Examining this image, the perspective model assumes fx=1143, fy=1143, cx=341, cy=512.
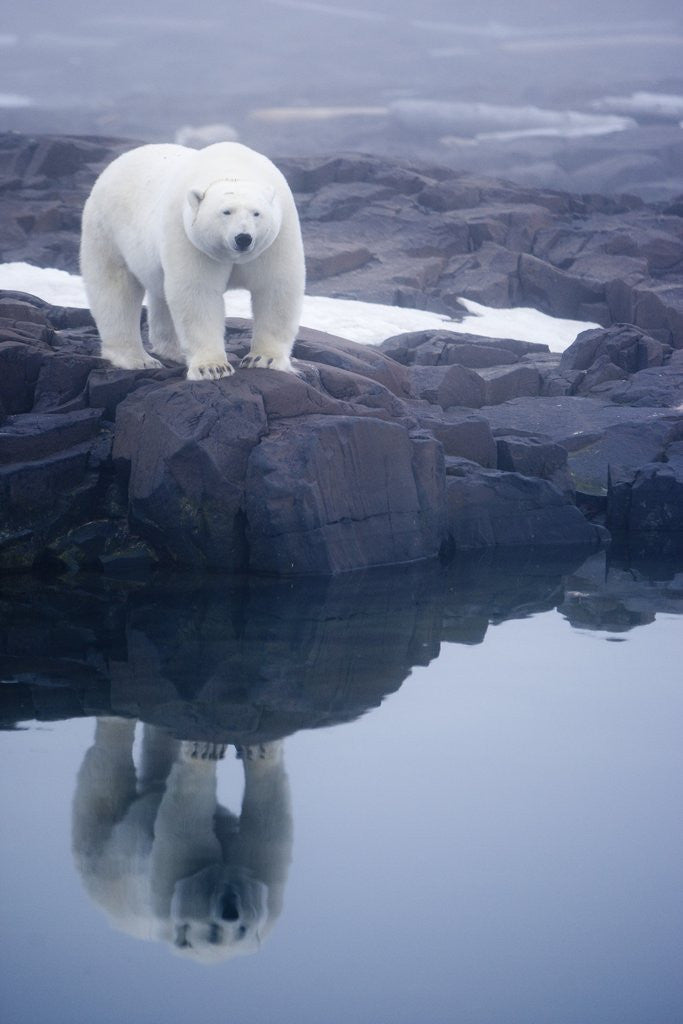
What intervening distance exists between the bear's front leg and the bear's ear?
0.38m

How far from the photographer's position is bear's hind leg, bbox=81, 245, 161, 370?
6.80 meters

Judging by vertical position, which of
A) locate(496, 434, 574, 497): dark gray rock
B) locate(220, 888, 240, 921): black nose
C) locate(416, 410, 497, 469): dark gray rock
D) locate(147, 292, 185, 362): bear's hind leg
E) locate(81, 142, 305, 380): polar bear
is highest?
locate(81, 142, 305, 380): polar bear

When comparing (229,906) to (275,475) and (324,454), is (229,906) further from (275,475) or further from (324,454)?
(324,454)

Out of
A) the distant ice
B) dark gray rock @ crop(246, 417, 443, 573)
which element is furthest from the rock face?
the distant ice

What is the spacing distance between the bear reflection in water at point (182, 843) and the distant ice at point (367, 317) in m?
8.92

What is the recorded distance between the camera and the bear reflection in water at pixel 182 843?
2486mm

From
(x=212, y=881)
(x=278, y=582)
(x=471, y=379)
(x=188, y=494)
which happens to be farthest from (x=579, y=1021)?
(x=471, y=379)

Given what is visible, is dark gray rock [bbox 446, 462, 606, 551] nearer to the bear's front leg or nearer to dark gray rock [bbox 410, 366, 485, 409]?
the bear's front leg

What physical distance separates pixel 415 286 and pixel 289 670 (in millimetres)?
13971

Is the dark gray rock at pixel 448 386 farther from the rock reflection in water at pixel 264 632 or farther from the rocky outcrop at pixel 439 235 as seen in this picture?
the rocky outcrop at pixel 439 235

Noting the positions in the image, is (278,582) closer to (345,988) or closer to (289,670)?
(289,670)

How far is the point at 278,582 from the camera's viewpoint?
5.70 m

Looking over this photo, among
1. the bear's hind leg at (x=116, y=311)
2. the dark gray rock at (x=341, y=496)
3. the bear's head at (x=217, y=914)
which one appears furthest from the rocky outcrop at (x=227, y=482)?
the bear's head at (x=217, y=914)

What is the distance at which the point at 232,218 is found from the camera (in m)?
5.22
